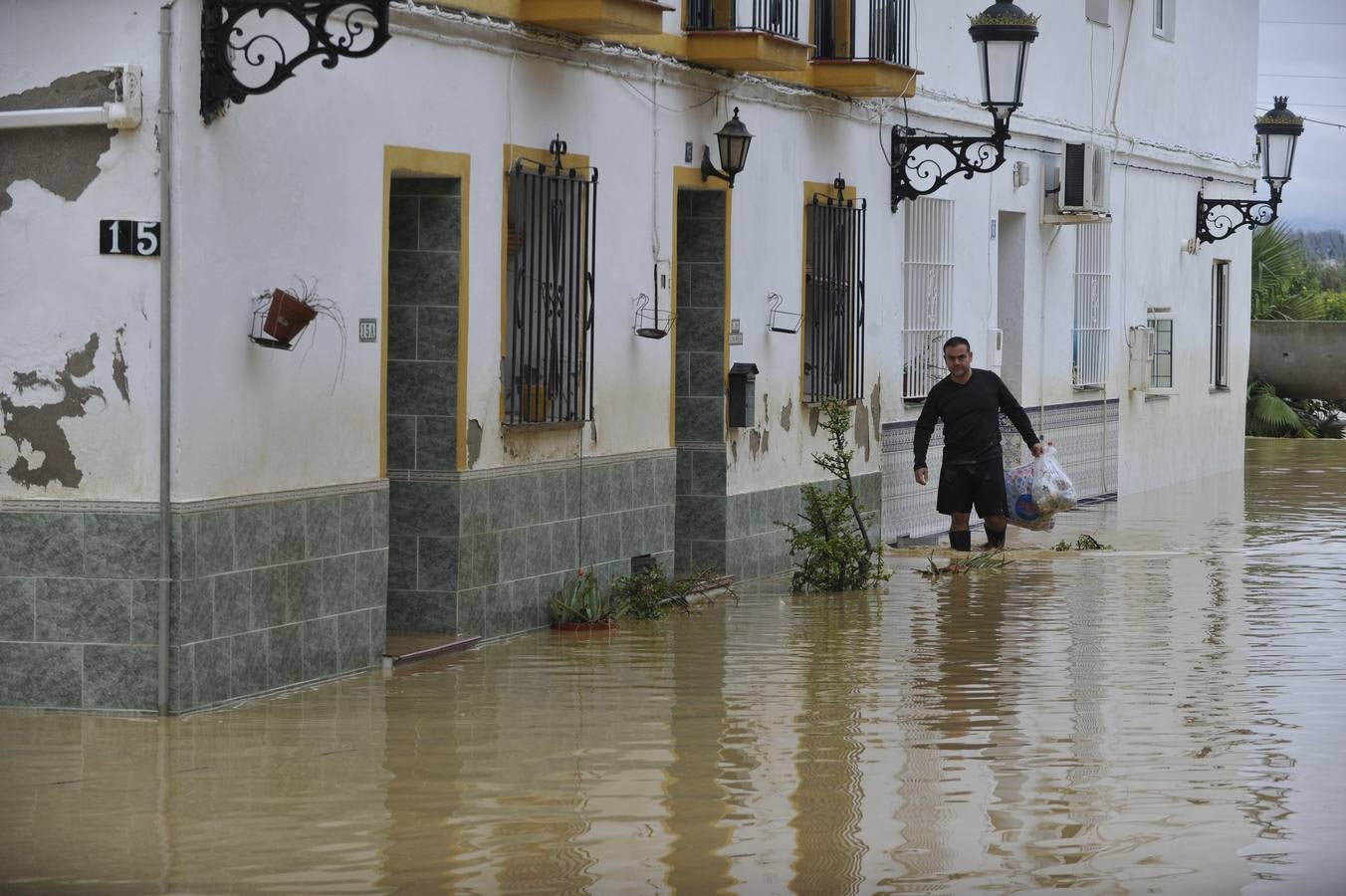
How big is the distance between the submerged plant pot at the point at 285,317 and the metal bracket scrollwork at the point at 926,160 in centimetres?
812

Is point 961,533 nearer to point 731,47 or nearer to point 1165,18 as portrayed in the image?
point 731,47

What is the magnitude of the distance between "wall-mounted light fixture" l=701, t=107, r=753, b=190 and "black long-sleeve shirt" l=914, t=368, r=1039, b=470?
259cm

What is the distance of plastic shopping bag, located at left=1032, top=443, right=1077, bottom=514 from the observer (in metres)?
17.0

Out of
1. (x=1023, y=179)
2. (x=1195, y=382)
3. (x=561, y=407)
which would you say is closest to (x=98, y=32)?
(x=561, y=407)

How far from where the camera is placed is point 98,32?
921 cm

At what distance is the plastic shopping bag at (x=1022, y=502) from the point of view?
17.2m

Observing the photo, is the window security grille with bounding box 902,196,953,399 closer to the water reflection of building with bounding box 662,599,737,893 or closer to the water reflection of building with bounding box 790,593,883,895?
the water reflection of building with bounding box 790,593,883,895

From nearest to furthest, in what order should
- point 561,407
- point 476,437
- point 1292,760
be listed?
point 1292,760, point 476,437, point 561,407

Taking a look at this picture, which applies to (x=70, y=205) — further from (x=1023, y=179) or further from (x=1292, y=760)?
(x=1023, y=179)

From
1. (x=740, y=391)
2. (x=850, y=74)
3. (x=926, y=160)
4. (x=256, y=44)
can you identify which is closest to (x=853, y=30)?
(x=850, y=74)

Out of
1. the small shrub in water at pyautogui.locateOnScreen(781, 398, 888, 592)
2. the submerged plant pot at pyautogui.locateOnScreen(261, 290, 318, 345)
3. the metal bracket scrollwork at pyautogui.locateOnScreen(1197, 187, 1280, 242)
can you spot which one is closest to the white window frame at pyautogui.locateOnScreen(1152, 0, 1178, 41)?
the metal bracket scrollwork at pyautogui.locateOnScreen(1197, 187, 1280, 242)

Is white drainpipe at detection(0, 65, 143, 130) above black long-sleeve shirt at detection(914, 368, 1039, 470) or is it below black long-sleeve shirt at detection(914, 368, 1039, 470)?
above

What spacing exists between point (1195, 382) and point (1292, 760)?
17.3 metres

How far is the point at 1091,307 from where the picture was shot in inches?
861
